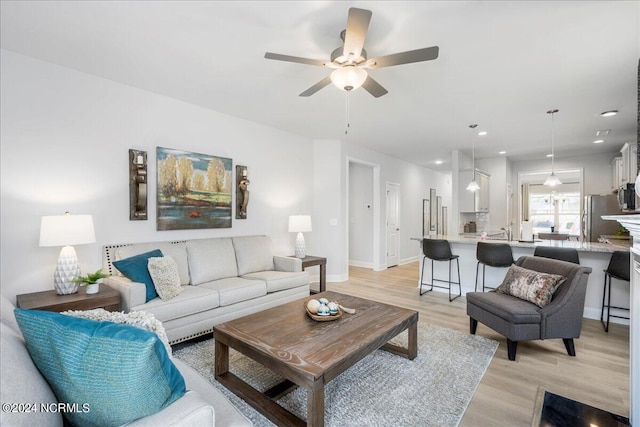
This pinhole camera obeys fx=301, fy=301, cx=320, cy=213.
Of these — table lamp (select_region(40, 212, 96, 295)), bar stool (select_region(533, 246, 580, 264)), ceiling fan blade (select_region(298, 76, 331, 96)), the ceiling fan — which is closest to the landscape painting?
table lamp (select_region(40, 212, 96, 295))

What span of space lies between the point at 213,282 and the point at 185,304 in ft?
2.06

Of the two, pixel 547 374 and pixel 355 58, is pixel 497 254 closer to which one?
pixel 547 374

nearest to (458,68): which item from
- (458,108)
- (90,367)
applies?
(458,108)

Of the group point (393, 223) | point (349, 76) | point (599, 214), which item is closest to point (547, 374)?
point (349, 76)

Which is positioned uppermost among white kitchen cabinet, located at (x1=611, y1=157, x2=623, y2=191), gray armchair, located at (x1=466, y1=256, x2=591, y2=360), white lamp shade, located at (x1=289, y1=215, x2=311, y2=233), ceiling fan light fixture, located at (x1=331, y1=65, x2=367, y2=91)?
ceiling fan light fixture, located at (x1=331, y1=65, x2=367, y2=91)

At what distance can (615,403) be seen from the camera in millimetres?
2006

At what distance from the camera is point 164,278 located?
2.79 m

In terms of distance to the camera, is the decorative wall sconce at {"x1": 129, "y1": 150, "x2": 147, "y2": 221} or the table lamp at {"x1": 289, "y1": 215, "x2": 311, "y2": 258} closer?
the decorative wall sconce at {"x1": 129, "y1": 150, "x2": 147, "y2": 221}

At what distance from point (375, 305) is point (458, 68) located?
7.62 ft

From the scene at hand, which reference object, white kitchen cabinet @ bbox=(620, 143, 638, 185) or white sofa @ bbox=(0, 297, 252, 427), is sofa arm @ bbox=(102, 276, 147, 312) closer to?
white sofa @ bbox=(0, 297, 252, 427)

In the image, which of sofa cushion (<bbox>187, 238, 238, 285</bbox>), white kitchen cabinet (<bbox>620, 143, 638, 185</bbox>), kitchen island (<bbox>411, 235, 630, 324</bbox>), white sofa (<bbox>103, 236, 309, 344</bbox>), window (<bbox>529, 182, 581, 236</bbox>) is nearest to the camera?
white sofa (<bbox>103, 236, 309, 344</bbox>)

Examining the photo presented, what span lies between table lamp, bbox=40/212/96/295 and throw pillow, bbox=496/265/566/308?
388 cm

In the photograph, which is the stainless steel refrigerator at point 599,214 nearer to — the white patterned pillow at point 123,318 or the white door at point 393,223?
the white door at point 393,223

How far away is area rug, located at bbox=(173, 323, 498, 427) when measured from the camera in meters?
1.89
